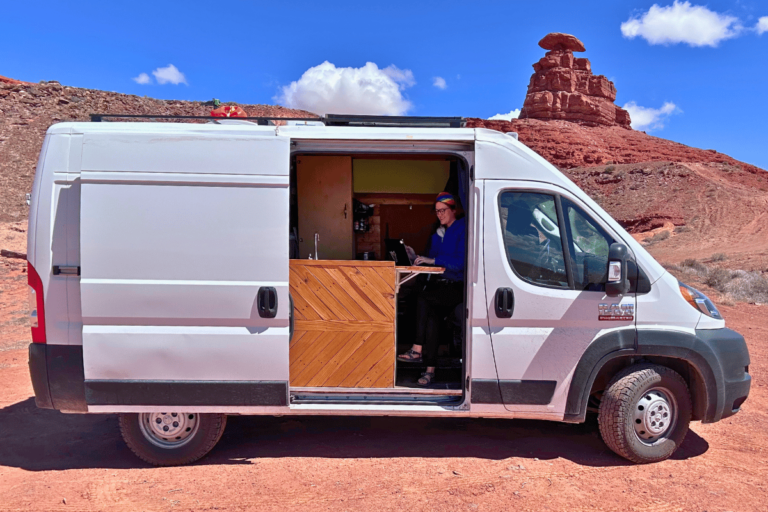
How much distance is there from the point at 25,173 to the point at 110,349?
31581 millimetres

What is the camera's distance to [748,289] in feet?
44.5

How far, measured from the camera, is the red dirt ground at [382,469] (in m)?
3.53

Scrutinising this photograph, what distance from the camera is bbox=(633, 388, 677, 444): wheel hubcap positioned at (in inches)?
157

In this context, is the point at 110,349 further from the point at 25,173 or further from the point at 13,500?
the point at 25,173

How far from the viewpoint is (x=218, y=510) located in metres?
3.41

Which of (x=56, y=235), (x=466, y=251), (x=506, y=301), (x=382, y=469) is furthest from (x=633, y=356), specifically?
(x=56, y=235)

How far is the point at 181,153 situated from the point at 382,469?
2.74m

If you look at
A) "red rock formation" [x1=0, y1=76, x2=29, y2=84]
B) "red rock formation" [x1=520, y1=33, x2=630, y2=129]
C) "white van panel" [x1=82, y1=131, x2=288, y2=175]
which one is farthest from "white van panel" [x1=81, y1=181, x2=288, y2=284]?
"red rock formation" [x1=520, y1=33, x2=630, y2=129]

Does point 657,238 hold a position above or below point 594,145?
below

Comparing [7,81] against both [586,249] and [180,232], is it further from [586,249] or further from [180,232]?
[586,249]

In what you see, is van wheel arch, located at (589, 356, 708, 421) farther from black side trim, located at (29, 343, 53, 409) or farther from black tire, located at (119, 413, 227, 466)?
black side trim, located at (29, 343, 53, 409)

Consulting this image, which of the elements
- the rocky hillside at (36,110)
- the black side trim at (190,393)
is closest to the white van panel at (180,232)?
the black side trim at (190,393)

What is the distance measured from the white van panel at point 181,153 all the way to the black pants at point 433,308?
5.85 feet

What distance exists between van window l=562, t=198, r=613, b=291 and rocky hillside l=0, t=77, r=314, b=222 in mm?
31185
